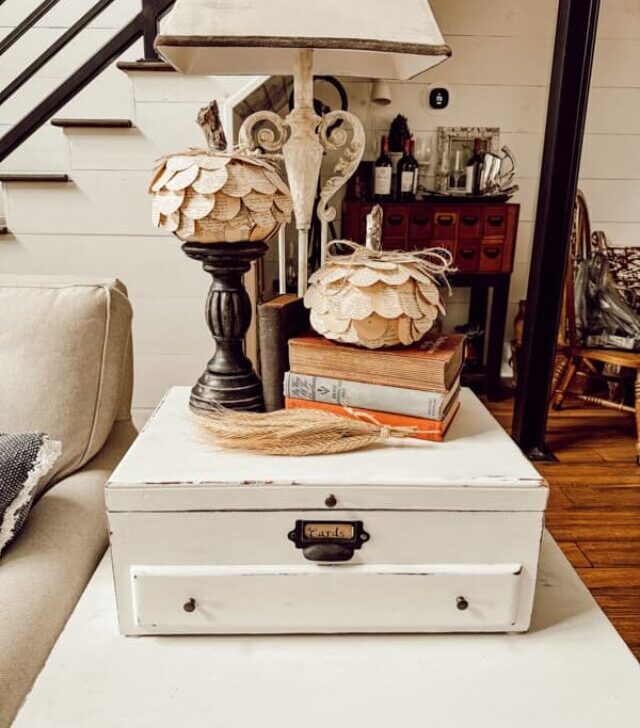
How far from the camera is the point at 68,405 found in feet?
3.39

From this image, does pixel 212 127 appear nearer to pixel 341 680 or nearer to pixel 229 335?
pixel 229 335

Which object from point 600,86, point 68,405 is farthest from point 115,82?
point 600,86

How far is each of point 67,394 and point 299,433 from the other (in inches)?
18.1

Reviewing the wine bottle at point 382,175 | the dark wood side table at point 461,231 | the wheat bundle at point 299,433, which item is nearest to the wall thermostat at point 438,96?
the wine bottle at point 382,175

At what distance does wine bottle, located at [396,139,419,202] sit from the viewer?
310 centimetres

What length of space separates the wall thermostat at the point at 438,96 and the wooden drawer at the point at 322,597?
3.03 metres

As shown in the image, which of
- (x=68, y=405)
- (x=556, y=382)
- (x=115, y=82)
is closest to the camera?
(x=68, y=405)

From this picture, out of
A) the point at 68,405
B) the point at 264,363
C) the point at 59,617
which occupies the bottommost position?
the point at 59,617

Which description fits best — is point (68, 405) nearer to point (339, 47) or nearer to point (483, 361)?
point (339, 47)

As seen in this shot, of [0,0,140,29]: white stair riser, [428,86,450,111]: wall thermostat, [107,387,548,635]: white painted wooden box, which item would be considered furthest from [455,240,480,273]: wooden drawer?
[107,387,548,635]: white painted wooden box

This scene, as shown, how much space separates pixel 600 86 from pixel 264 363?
3215 mm

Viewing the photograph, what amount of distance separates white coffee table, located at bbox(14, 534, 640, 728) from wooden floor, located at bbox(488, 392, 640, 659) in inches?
38.8

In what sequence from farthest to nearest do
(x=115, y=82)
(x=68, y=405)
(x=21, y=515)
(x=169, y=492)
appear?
(x=115, y=82) < (x=68, y=405) < (x=21, y=515) < (x=169, y=492)

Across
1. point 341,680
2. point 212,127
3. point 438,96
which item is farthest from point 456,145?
point 341,680
